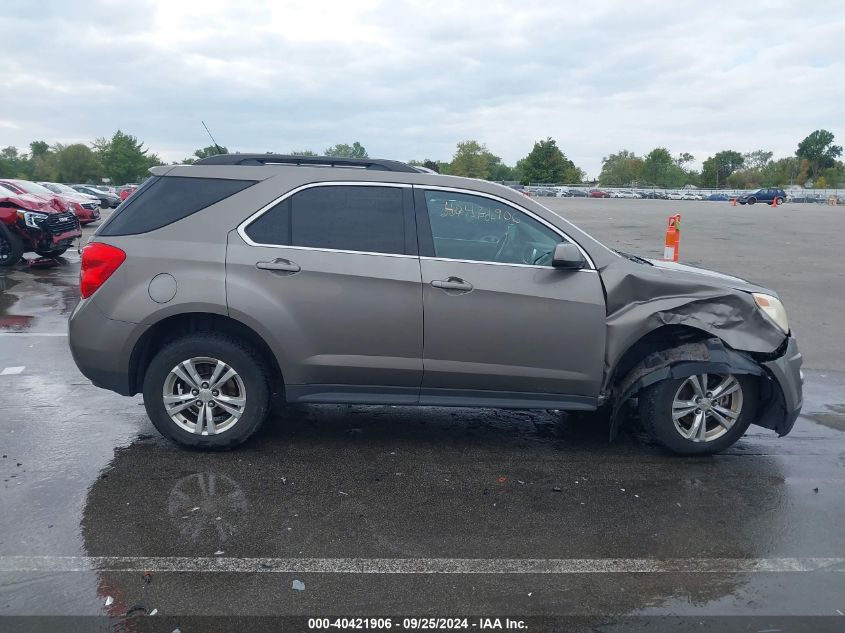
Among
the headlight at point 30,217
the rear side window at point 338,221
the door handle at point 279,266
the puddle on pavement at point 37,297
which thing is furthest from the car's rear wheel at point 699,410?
the headlight at point 30,217

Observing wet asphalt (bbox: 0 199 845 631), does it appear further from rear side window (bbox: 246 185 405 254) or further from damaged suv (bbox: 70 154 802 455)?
rear side window (bbox: 246 185 405 254)

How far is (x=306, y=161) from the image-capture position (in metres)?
5.18

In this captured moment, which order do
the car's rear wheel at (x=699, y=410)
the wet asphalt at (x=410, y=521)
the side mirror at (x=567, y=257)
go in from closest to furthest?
the wet asphalt at (x=410, y=521) < the side mirror at (x=567, y=257) < the car's rear wheel at (x=699, y=410)

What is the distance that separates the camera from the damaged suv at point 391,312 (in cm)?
473

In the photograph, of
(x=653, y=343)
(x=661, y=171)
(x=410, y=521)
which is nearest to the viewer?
(x=410, y=521)

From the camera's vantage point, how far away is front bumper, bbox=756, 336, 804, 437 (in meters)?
4.85

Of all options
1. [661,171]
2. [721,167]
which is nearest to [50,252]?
[661,171]

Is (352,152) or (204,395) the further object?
(352,152)

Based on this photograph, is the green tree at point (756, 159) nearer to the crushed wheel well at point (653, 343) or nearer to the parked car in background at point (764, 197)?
the parked car in background at point (764, 197)

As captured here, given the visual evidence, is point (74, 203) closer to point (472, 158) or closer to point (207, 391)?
point (207, 391)

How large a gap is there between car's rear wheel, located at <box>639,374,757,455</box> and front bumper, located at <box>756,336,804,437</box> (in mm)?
115

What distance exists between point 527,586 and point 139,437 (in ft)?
10.2

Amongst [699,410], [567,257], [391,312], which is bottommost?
[699,410]

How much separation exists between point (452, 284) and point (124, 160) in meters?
89.7
